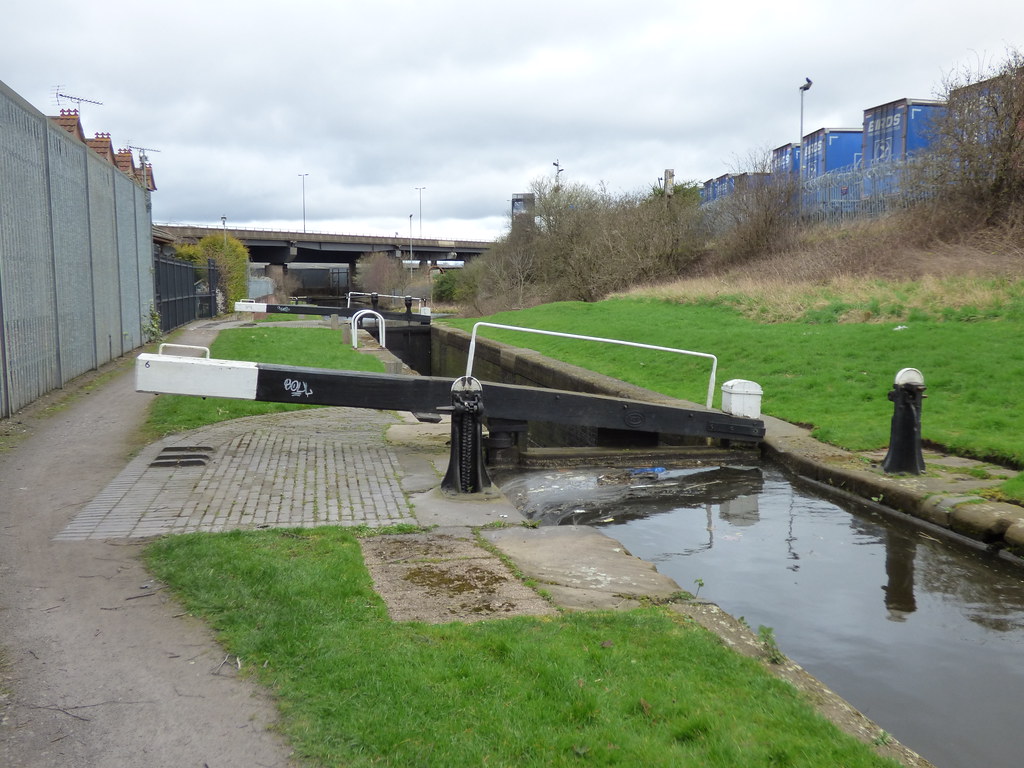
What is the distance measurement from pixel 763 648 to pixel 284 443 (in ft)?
19.6

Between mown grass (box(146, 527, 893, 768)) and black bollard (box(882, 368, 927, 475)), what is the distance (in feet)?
13.4

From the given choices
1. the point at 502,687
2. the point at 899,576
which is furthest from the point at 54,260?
the point at 899,576

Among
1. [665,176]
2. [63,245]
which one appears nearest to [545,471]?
[63,245]

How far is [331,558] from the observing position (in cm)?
487

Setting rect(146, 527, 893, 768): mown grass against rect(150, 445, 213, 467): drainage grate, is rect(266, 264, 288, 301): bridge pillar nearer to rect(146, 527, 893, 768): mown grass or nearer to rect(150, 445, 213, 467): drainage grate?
rect(150, 445, 213, 467): drainage grate

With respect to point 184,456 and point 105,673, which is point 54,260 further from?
point 105,673

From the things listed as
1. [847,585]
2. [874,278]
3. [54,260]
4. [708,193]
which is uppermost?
[708,193]

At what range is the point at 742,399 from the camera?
8984 mm

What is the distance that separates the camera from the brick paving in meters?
5.79

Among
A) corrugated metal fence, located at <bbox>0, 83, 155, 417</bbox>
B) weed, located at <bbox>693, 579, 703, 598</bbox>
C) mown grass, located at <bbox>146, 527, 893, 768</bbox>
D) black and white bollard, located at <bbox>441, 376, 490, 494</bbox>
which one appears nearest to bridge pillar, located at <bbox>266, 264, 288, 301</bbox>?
corrugated metal fence, located at <bbox>0, 83, 155, 417</bbox>

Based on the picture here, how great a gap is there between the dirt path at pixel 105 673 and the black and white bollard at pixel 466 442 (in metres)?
2.36

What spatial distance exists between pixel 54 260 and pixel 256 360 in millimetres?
4175

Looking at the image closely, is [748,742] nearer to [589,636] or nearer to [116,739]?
[589,636]

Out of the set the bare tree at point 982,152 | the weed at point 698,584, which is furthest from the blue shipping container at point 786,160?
the weed at point 698,584
